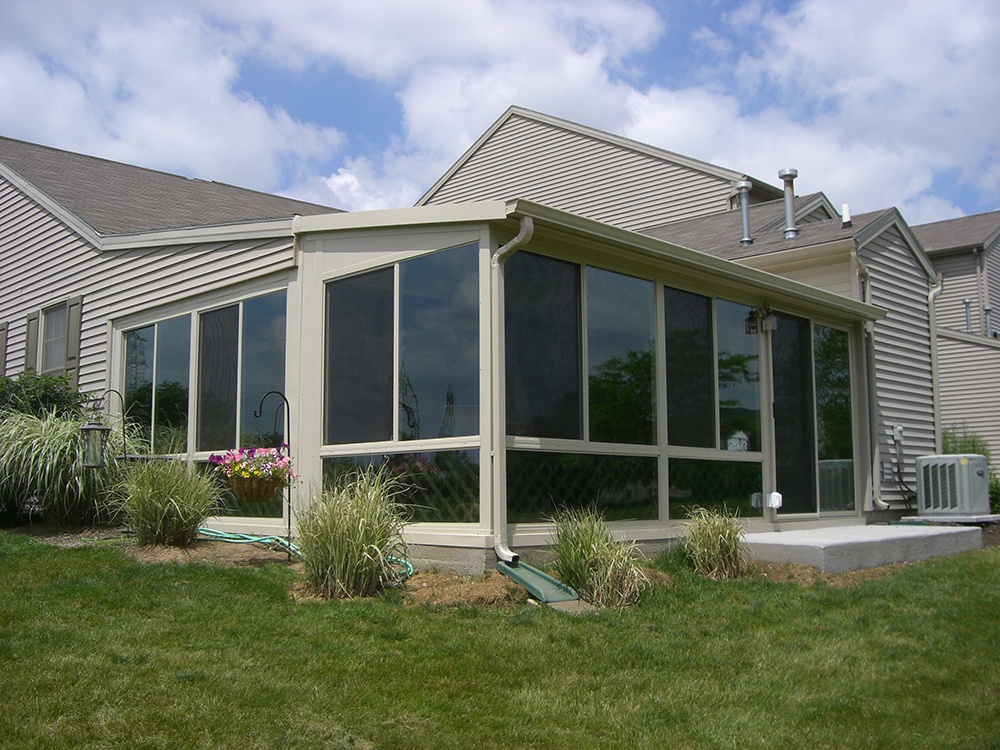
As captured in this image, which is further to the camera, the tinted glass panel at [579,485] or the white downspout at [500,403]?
the tinted glass panel at [579,485]

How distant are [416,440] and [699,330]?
10.1 ft

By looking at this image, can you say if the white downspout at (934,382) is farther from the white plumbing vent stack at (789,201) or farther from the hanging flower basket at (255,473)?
the hanging flower basket at (255,473)

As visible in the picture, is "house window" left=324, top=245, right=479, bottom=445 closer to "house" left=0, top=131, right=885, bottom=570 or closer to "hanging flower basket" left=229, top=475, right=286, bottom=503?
"house" left=0, top=131, right=885, bottom=570

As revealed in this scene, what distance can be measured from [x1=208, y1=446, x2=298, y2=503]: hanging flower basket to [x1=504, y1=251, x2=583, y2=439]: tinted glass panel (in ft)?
5.74

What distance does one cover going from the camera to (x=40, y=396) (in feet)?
34.2

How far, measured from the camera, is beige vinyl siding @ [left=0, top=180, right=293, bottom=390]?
8.89 metres

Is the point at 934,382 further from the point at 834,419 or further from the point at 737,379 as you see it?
the point at 737,379

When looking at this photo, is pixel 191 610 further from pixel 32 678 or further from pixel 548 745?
pixel 548 745

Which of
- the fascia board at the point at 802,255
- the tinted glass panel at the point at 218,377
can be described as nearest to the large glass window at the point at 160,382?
the tinted glass panel at the point at 218,377

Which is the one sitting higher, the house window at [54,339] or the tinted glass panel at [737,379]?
the house window at [54,339]

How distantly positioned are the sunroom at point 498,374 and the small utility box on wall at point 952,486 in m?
2.26

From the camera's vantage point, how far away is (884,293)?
11797 mm

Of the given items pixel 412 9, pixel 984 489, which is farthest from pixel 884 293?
pixel 412 9

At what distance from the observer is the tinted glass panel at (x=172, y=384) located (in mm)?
9391
